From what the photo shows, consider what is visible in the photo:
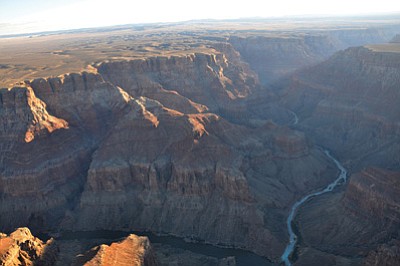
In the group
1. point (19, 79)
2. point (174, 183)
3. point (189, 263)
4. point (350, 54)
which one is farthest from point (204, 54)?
point (189, 263)

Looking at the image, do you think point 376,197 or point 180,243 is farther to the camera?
point 180,243

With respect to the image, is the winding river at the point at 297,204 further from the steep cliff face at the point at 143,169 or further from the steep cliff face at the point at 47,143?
the steep cliff face at the point at 47,143

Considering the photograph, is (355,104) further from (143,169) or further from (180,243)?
(180,243)

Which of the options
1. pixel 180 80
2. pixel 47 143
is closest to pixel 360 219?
pixel 47 143

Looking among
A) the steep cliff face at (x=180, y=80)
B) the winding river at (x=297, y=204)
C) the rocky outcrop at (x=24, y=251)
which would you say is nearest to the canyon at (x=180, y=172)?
the winding river at (x=297, y=204)

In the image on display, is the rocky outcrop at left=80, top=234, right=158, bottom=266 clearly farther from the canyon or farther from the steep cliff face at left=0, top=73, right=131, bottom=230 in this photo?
Result: the steep cliff face at left=0, top=73, right=131, bottom=230

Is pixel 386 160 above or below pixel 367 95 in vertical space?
below

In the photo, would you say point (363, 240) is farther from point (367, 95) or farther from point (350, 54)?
point (350, 54)
